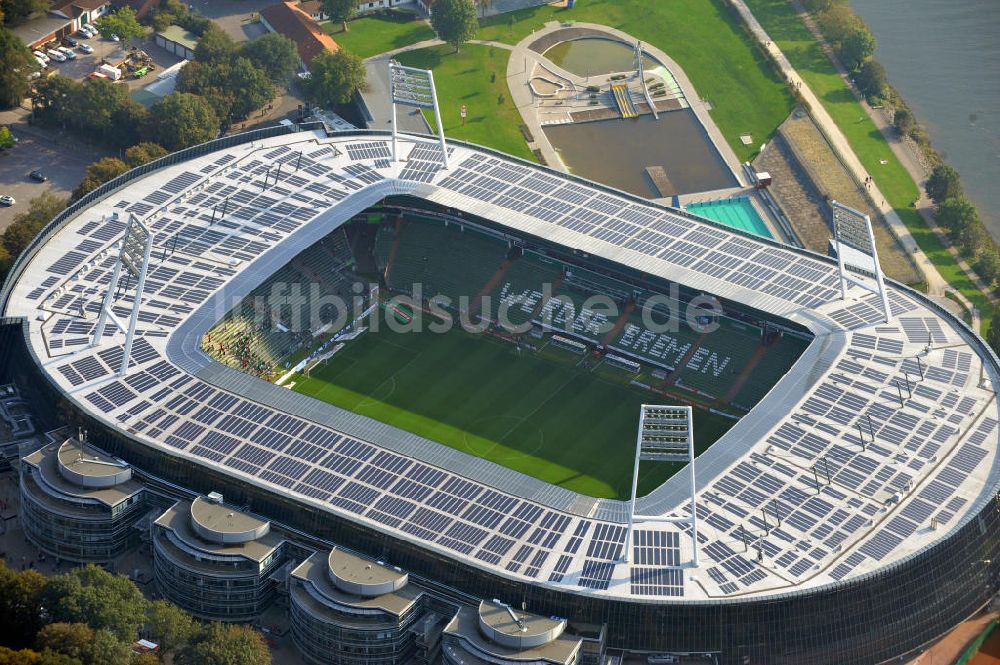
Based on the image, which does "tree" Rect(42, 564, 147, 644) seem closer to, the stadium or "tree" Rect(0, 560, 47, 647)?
"tree" Rect(0, 560, 47, 647)

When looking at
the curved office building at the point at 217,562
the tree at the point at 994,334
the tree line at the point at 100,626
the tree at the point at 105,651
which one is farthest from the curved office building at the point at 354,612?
the tree at the point at 994,334

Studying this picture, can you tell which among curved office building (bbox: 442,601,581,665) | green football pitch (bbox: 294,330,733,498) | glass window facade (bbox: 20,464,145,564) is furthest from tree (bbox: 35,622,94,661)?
green football pitch (bbox: 294,330,733,498)

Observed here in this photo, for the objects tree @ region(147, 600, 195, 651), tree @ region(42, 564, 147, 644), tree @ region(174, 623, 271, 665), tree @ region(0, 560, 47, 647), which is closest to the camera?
tree @ region(174, 623, 271, 665)

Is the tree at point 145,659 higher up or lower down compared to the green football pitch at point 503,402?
higher up

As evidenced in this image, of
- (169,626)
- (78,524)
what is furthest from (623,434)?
(78,524)

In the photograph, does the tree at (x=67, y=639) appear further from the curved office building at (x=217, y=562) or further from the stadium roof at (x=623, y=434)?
the stadium roof at (x=623, y=434)

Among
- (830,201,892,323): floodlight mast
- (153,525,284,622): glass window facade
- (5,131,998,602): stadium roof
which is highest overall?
(830,201,892,323): floodlight mast
